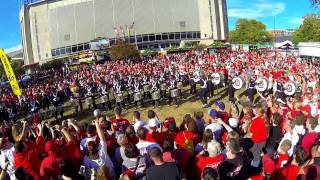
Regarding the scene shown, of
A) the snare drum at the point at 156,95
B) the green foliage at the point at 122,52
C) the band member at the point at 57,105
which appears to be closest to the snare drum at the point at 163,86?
the snare drum at the point at 156,95

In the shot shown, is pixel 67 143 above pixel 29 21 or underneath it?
underneath

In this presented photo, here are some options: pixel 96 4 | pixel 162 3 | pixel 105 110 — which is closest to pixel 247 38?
pixel 162 3

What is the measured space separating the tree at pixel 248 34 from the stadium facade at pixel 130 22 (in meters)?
4.06

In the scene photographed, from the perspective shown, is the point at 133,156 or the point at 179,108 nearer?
the point at 133,156

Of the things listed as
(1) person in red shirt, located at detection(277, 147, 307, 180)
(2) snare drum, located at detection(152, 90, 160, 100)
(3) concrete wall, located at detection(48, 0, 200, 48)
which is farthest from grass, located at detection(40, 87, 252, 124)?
(3) concrete wall, located at detection(48, 0, 200, 48)

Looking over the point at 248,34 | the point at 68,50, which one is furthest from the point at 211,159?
the point at 68,50

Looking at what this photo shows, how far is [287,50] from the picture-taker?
4178 cm

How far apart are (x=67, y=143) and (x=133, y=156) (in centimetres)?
196

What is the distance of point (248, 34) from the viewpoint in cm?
9331

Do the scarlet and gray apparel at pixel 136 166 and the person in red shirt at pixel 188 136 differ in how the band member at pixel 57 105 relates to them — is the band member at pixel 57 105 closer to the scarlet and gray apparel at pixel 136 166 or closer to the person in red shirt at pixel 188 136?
the person in red shirt at pixel 188 136

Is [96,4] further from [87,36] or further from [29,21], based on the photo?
[29,21]

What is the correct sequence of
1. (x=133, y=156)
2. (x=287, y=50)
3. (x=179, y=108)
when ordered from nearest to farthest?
1. (x=133, y=156)
2. (x=179, y=108)
3. (x=287, y=50)

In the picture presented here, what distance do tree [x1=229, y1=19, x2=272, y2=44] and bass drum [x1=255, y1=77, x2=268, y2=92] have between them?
72619 millimetres

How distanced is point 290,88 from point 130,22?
234ft
